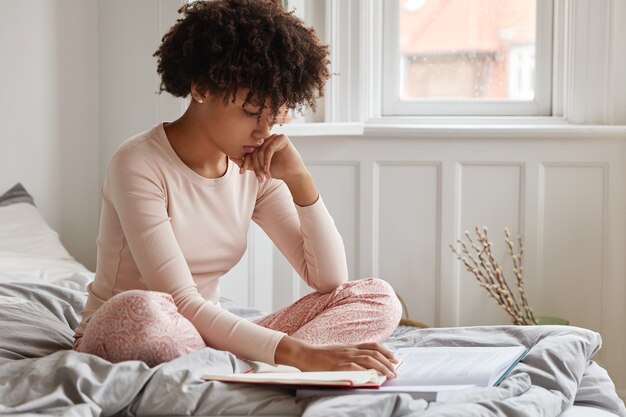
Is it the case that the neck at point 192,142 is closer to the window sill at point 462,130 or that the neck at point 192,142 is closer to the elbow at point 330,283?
the elbow at point 330,283

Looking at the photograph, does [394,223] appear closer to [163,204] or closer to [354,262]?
[354,262]

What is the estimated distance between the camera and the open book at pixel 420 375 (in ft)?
4.32

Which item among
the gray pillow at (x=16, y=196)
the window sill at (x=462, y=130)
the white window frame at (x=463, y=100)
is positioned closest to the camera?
the gray pillow at (x=16, y=196)

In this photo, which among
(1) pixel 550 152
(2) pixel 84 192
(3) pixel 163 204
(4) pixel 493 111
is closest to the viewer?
(3) pixel 163 204

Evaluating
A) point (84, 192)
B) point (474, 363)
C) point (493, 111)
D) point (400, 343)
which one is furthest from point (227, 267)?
point (493, 111)

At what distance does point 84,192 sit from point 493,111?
1.41m

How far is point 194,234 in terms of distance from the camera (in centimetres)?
175

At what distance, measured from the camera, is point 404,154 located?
3.20 meters

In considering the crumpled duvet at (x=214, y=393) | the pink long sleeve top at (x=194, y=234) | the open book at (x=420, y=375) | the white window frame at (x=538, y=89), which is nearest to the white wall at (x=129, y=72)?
the white window frame at (x=538, y=89)

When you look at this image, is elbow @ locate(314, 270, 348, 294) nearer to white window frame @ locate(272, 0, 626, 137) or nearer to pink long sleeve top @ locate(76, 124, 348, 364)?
pink long sleeve top @ locate(76, 124, 348, 364)

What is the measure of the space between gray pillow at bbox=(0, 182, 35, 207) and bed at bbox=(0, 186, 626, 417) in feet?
2.37

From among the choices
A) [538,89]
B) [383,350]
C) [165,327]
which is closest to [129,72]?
[538,89]

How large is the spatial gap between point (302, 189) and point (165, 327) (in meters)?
0.49

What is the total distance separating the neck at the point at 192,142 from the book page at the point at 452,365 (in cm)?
50
